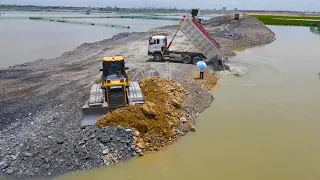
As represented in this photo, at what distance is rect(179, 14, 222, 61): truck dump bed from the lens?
22797 millimetres

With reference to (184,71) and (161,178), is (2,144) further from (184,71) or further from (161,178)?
(184,71)

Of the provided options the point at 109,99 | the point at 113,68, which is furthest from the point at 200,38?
the point at 109,99

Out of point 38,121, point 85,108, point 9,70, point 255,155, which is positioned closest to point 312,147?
point 255,155

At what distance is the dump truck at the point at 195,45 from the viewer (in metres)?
22.9

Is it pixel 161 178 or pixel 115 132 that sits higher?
pixel 115 132

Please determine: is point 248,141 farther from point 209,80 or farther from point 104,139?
point 209,80

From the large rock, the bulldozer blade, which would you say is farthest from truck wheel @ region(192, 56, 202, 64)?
the large rock

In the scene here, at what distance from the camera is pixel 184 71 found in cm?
2142

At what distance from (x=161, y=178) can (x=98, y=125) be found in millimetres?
3321

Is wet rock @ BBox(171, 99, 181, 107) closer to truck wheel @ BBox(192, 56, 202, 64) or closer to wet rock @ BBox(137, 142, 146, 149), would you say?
wet rock @ BBox(137, 142, 146, 149)

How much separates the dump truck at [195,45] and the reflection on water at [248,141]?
316cm

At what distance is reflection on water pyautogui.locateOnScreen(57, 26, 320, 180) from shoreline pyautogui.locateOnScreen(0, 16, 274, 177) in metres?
0.62

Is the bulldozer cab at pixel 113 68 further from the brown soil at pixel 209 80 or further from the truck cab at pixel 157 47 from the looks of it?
the truck cab at pixel 157 47

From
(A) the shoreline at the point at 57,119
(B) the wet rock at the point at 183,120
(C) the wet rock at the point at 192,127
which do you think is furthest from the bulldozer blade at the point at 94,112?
(C) the wet rock at the point at 192,127
